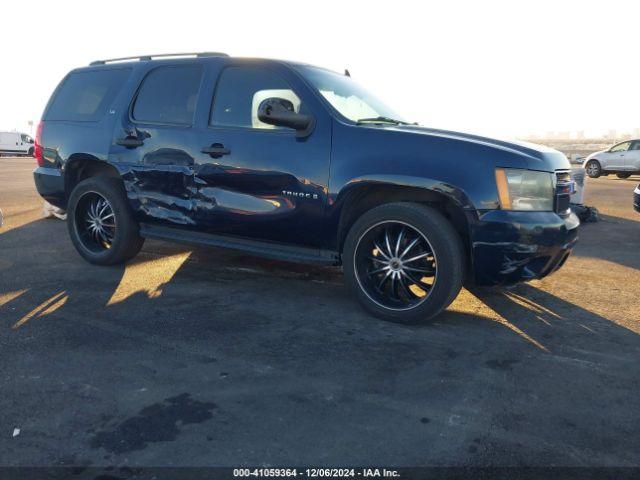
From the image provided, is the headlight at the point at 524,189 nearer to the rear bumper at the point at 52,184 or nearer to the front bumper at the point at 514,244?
the front bumper at the point at 514,244

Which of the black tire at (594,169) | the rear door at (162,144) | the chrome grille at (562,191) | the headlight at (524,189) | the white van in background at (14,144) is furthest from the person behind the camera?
the white van in background at (14,144)

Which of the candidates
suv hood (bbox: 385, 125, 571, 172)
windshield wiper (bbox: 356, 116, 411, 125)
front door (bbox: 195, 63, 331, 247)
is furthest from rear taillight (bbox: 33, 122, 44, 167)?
suv hood (bbox: 385, 125, 571, 172)

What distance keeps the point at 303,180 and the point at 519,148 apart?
5.28 feet

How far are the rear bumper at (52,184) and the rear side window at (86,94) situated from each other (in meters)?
0.58

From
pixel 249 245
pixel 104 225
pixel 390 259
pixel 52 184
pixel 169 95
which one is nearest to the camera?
pixel 390 259

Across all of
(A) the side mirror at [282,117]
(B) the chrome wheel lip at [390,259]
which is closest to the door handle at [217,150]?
(A) the side mirror at [282,117]

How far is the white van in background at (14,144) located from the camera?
39250 mm

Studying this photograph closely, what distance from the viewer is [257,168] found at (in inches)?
176

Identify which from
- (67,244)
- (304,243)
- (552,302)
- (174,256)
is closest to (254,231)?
(304,243)

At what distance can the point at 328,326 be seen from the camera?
13.1ft

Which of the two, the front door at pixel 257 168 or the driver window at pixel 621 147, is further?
the driver window at pixel 621 147

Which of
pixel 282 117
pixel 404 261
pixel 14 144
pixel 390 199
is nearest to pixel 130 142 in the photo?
pixel 282 117

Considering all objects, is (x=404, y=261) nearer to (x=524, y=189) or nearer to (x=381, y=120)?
(x=524, y=189)

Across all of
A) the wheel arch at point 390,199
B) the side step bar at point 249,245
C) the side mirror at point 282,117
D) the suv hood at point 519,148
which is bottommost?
the side step bar at point 249,245
